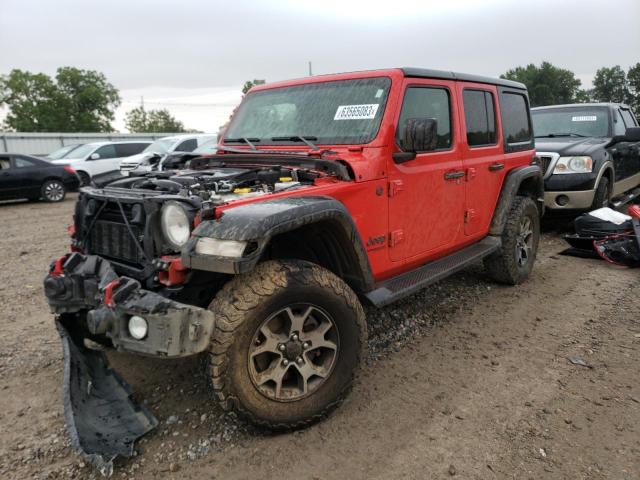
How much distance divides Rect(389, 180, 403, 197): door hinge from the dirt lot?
1207 millimetres

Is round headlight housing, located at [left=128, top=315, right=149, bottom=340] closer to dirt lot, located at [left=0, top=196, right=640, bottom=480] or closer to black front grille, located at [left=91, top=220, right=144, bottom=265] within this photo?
black front grille, located at [left=91, top=220, right=144, bottom=265]

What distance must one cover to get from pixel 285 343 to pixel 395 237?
1.17 m

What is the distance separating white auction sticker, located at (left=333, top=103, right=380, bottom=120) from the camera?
136 inches

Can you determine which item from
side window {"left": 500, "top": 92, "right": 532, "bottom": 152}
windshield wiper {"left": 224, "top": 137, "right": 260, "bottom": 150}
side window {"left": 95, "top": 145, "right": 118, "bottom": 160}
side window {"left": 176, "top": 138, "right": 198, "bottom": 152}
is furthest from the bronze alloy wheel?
side window {"left": 95, "top": 145, "right": 118, "bottom": 160}

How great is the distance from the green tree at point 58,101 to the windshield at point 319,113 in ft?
180

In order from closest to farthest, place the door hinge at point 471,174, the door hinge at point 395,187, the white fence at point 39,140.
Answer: the door hinge at point 395,187
the door hinge at point 471,174
the white fence at point 39,140

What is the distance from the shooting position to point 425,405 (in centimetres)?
297

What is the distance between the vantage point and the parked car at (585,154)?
279 inches

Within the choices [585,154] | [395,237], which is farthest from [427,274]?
[585,154]

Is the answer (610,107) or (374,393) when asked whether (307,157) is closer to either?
(374,393)

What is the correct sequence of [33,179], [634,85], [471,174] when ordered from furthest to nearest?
[634,85], [33,179], [471,174]

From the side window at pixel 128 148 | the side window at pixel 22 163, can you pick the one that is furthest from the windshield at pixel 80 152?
the side window at pixel 22 163

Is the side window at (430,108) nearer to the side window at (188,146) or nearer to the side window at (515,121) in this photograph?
the side window at (515,121)

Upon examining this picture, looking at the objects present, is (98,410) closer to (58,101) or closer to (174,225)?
(174,225)
